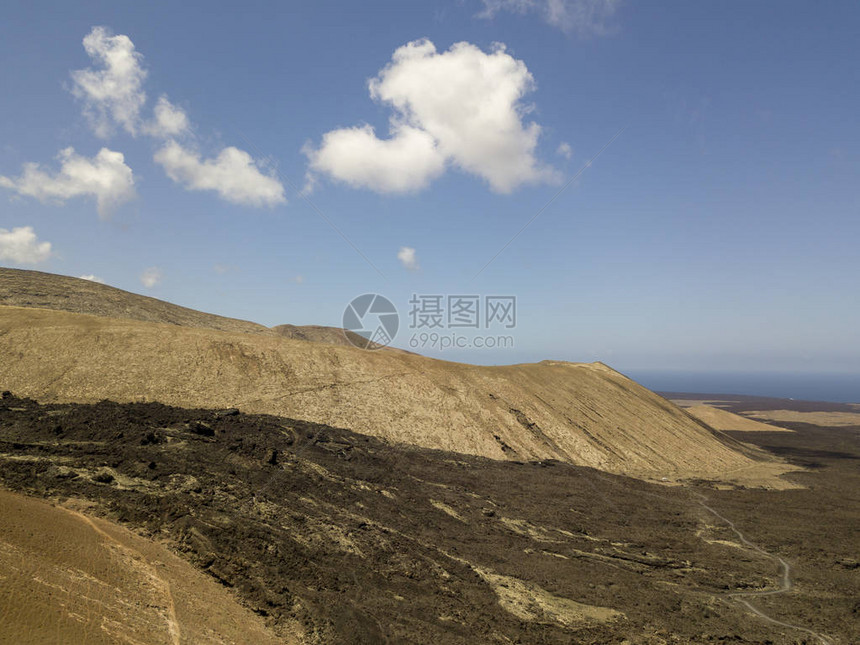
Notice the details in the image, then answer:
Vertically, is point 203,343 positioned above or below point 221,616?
above

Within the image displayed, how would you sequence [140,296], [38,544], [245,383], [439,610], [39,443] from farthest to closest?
[140,296], [245,383], [39,443], [439,610], [38,544]

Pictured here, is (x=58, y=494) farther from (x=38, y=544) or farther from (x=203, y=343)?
(x=203, y=343)

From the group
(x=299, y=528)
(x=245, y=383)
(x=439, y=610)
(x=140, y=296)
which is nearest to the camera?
(x=439, y=610)

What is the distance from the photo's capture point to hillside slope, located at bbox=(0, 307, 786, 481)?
26547 millimetres

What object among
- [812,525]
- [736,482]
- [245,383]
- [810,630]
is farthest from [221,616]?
[736,482]

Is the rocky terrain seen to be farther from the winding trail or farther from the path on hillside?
the path on hillside

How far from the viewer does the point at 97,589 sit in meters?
8.30

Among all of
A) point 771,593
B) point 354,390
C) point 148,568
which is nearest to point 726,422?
point 354,390

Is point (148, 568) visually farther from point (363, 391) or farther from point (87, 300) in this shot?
point (87, 300)

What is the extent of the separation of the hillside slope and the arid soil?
134 inches

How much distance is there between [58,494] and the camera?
12305 mm

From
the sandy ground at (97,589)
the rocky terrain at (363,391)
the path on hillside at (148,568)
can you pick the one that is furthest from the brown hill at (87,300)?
the sandy ground at (97,589)

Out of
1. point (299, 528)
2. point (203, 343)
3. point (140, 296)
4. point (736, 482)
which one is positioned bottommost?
point (736, 482)

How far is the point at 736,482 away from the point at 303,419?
33.0 m
